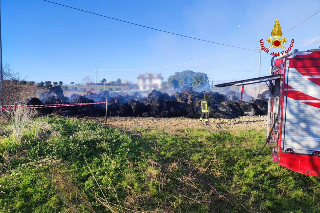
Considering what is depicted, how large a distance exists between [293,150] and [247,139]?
10.7ft

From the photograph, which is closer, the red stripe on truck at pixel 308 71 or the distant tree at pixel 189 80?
the red stripe on truck at pixel 308 71

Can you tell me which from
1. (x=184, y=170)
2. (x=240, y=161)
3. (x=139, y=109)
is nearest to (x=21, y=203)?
(x=184, y=170)

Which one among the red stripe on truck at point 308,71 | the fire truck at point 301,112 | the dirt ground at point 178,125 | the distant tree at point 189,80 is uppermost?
the distant tree at point 189,80

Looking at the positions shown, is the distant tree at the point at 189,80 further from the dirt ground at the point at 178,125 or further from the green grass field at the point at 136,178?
the green grass field at the point at 136,178

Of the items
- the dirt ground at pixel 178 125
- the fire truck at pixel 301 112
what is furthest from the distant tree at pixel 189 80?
the fire truck at pixel 301 112

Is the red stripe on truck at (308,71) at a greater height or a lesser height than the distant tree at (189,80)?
lesser

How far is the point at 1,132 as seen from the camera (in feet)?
20.2

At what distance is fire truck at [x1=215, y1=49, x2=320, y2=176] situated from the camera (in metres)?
3.97

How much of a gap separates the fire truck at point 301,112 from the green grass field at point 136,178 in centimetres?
60

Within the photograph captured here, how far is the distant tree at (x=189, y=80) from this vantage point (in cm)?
3788

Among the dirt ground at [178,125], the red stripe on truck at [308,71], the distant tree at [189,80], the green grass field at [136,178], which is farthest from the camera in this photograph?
the distant tree at [189,80]

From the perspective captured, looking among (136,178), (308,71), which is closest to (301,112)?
(308,71)

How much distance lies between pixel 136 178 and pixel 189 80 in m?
37.4

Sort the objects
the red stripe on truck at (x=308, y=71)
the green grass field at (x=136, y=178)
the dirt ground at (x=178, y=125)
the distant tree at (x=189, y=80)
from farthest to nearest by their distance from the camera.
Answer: the distant tree at (x=189, y=80), the dirt ground at (x=178, y=125), the red stripe on truck at (x=308, y=71), the green grass field at (x=136, y=178)
